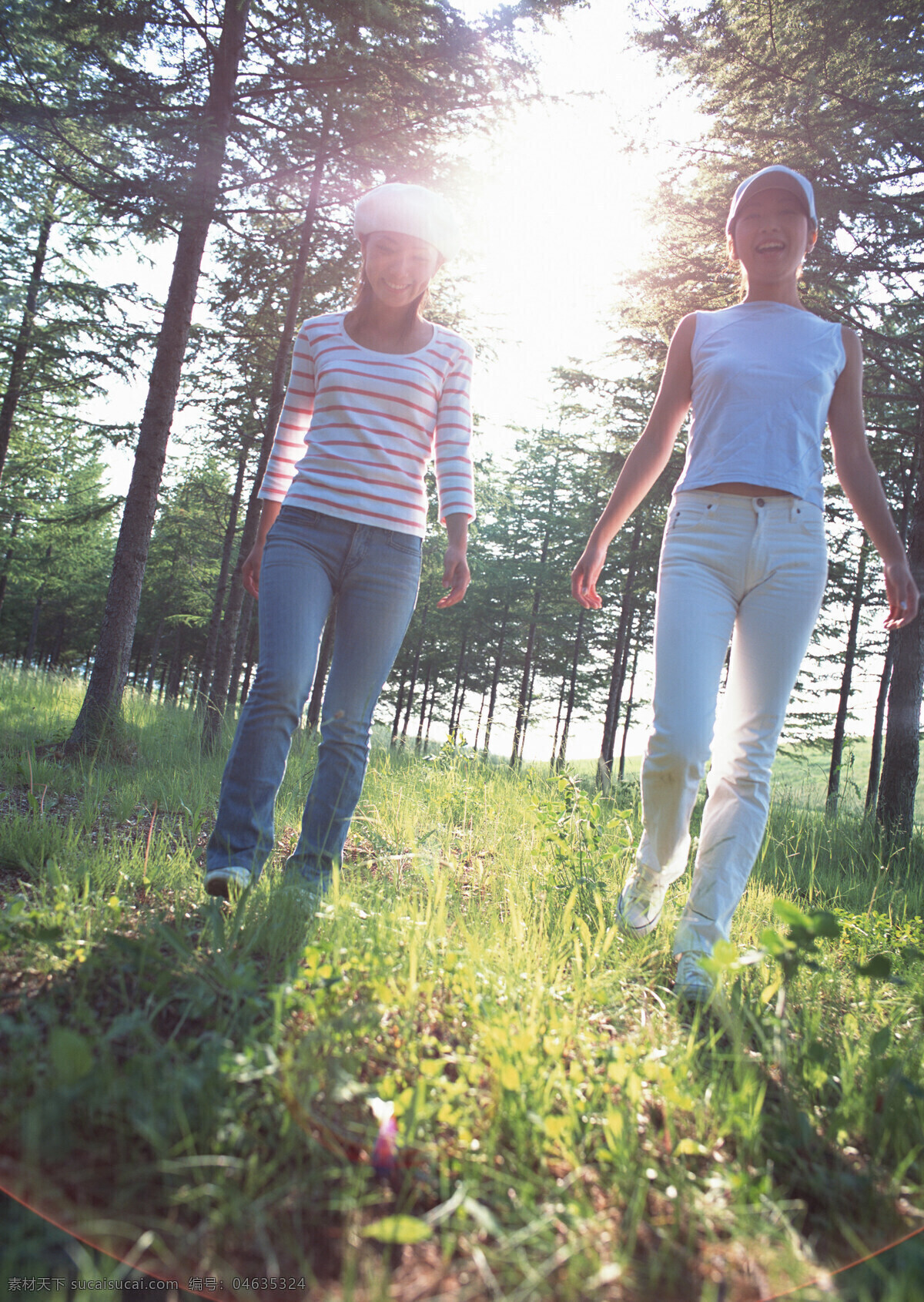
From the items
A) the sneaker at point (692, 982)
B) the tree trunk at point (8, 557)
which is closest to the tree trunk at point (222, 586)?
the tree trunk at point (8, 557)

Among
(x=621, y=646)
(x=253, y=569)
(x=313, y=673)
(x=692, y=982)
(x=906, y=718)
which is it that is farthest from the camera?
(x=621, y=646)

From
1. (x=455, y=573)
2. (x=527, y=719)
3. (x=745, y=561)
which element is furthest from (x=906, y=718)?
(x=527, y=719)

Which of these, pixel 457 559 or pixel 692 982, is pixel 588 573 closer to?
pixel 457 559

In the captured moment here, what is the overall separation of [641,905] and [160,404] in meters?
5.77

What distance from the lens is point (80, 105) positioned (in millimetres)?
6586

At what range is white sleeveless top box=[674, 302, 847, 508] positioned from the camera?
234cm

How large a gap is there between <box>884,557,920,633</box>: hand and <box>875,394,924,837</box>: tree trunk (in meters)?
4.54

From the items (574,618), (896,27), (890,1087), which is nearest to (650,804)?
(890,1087)

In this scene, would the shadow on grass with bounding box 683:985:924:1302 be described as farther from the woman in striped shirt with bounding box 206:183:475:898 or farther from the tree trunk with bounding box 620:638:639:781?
the tree trunk with bounding box 620:638:639:781

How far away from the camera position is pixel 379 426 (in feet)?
8.50

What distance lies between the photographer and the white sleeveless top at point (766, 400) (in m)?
2.34

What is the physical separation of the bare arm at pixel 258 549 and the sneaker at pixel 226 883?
1010 mm

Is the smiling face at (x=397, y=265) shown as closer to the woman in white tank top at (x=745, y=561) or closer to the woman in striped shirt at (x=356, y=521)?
the woman in striped shirt at (x=356, y=521)

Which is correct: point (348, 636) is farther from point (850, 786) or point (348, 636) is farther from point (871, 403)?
point (871, 403)
